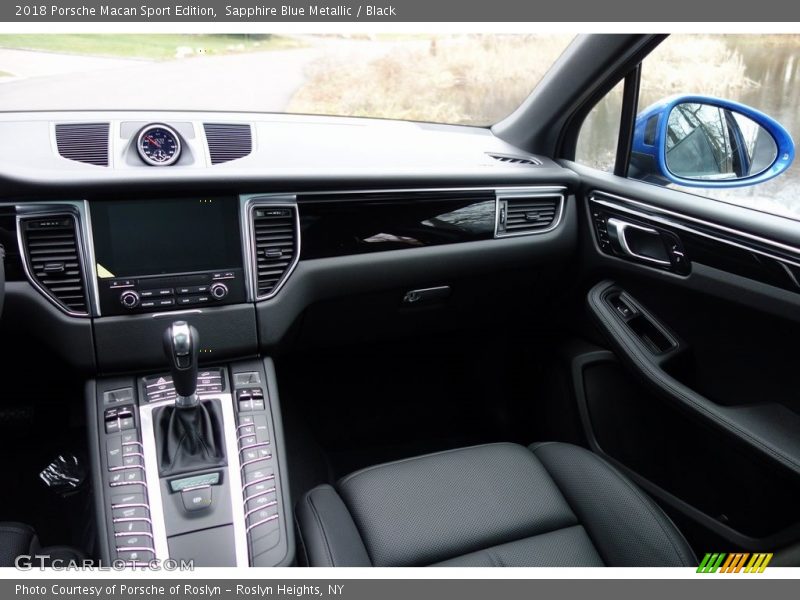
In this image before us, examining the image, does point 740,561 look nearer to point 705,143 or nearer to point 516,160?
point 705,143

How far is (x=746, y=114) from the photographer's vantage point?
6.51ft

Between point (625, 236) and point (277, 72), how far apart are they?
1178 millimetres

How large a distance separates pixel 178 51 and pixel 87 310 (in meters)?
0.74

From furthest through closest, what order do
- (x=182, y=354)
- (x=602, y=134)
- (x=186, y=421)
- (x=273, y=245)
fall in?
1. (x=602, y=134)
2. (x=273, y=245)
3. (x=186, y=421)
4. (x=182, y=354)

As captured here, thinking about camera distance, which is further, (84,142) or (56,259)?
(84,142)

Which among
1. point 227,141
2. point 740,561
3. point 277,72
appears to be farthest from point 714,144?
point 227,141

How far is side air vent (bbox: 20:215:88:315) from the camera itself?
1641mm

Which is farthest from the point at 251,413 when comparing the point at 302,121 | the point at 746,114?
the point at 746,114

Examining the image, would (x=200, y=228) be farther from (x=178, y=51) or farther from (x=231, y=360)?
(x=178, y=51)

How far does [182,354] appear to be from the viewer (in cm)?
158

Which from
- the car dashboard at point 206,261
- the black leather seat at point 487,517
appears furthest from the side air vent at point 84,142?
the black leather seat at point 487,517

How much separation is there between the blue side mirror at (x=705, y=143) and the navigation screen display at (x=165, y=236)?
4.16 feet

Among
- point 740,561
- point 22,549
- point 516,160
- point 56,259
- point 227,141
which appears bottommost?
point 740,561
